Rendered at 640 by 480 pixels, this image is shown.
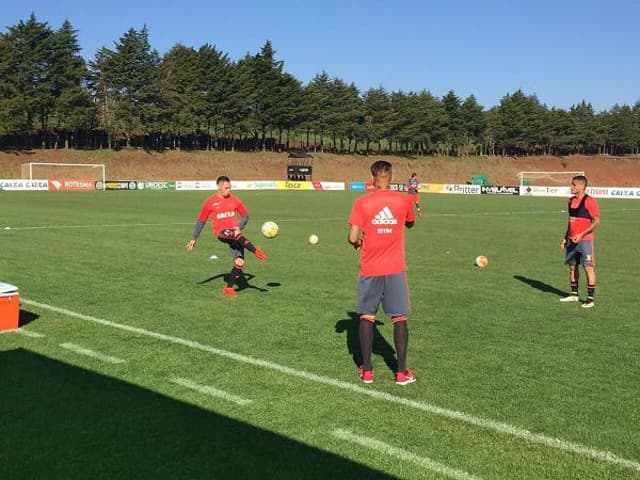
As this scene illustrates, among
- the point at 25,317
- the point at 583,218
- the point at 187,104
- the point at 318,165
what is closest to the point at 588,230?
the point at 583,218

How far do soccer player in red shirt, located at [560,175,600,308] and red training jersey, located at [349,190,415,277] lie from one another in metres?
5.31

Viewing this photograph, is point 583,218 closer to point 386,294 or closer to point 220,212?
point 386,294

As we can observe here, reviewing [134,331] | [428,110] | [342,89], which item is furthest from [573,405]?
[428,110]

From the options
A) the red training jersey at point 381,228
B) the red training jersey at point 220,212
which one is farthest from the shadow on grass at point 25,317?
the red training jersey at point 381,228

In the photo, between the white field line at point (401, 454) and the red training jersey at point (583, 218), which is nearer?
the white field line at point (401, 454)

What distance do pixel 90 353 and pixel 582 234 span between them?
26.0 ft

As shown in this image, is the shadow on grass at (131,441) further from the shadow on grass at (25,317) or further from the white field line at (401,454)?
the shadow on grass at (25,317)

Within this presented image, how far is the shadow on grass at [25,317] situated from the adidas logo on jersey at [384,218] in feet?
16.8

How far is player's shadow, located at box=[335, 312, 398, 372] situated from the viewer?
723 cm

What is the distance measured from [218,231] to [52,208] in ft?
78.6

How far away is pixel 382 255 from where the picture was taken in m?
6.33

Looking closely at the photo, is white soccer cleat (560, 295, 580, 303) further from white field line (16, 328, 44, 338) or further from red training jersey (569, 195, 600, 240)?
white field line (16, 328, 44, 338)

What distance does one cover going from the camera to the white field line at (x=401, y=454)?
14.4 ft

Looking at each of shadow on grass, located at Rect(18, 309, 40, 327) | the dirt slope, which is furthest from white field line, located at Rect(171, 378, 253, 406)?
the dirt slope
